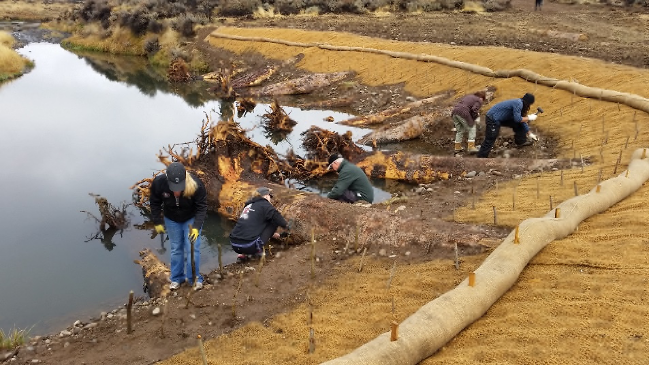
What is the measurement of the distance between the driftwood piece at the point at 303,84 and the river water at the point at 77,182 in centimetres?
175

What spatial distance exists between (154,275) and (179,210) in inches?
52.6

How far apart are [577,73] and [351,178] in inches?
297

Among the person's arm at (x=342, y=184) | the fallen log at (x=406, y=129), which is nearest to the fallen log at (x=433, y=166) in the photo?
the fallen log at (x=406, y=129)

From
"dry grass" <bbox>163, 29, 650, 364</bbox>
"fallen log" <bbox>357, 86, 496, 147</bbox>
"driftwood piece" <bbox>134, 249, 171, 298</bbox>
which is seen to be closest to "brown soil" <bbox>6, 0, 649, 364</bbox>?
"dry grass" <bbox>163, 29, 650, 364</bbox>

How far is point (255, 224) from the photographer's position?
677 cm

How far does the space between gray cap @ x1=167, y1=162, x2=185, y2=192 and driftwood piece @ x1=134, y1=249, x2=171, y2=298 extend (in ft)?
4.85

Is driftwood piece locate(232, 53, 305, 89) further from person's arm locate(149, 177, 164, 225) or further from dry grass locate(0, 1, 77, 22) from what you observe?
dry grass locate(0, 1, 77, 22)

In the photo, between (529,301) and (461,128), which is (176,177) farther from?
(461,128)

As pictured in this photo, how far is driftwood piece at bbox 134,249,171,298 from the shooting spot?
20.7 ft

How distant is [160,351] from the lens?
4441mm

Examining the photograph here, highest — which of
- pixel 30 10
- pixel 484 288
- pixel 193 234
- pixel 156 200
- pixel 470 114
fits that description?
pixel 30 10

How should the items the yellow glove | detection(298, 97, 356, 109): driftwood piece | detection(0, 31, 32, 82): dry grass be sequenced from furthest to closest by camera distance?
detection(0, 31, 32, 82): dry grass < detection(298, 97, 356, 109): driftwood piece < the yellow glove

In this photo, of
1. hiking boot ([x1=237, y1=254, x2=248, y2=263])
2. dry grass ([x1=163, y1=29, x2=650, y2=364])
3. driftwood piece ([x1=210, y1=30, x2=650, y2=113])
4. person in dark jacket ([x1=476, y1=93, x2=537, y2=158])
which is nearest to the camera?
dry grass ([x1=163, y1=29, x2=650, y2=364])

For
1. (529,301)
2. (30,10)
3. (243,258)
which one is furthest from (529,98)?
(30,10)
